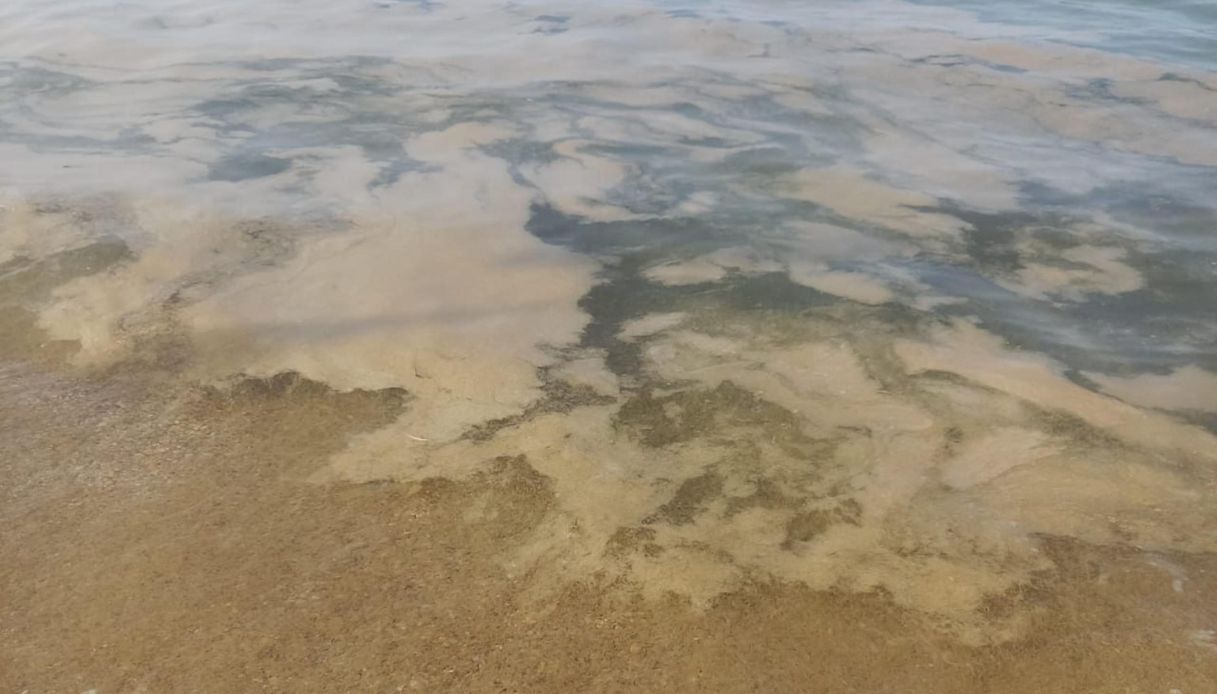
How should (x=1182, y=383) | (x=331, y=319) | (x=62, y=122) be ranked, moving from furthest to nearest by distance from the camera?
(x=62, y=122)
(x=331, y=319)
(x=1182, y=383)

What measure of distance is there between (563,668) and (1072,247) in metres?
2.20

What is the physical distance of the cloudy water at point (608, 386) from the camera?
1.56m

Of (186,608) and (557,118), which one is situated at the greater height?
(557,118)

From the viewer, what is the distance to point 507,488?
1889 mm

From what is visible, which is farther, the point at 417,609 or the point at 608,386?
the point at 608,386

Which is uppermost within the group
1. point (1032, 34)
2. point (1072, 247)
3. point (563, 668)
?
point (1032, 34)

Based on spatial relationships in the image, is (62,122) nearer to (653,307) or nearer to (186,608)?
(653,307)

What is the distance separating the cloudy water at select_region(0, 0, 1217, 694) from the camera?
5.11 ft

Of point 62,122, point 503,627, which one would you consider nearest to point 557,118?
point 62,122

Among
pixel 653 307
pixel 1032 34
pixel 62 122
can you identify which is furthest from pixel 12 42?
pixel 1032 34

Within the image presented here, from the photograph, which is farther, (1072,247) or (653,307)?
(1072,247)

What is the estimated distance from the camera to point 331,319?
2500 mm

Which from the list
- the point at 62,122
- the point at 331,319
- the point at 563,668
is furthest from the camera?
the point at 62,122

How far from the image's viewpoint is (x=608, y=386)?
7.34 feet
